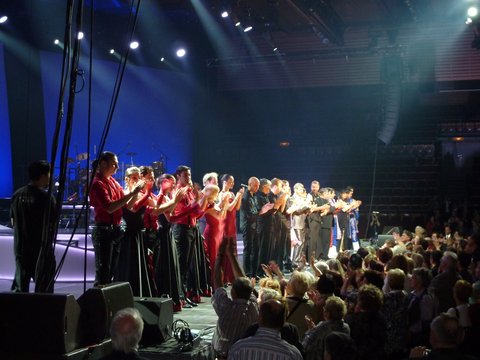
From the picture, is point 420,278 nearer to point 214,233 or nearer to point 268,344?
point 268,344

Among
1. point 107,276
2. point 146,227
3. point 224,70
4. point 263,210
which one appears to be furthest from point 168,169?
point 107,276

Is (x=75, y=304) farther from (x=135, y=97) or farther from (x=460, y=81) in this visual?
(x=460, y=81)

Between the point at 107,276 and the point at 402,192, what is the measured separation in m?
15.7

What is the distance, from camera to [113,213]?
5.73 meters

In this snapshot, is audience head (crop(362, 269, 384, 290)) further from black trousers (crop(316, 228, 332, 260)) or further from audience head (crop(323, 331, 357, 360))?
black trousers (crop(316, 228, 332, 260))

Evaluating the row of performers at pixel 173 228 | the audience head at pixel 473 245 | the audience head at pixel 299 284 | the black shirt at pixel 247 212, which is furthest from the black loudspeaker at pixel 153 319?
the black shirt at pixel 247 212

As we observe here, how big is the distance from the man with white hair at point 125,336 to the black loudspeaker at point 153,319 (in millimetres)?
1792

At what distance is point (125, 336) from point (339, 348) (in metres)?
1.11

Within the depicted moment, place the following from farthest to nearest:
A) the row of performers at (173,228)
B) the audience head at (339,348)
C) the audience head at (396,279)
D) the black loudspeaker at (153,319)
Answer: the row of performers at (173,228)
the audience head at (396,279)
the black loudspeaker at (153,319)
the audience head at (339,348)

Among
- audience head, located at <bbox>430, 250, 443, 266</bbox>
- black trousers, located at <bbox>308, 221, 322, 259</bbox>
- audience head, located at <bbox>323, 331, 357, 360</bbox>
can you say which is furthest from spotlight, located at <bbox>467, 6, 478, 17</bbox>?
audience head, located at <bbox>323, 331, 357, 360</bbox>

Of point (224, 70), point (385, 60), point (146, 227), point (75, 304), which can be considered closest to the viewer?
point (75, 304)

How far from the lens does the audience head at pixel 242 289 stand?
463 centimetres

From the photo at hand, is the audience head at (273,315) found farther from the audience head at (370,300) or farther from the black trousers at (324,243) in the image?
the black trousers at (324,243)

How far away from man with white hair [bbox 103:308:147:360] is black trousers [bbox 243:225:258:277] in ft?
22.4
